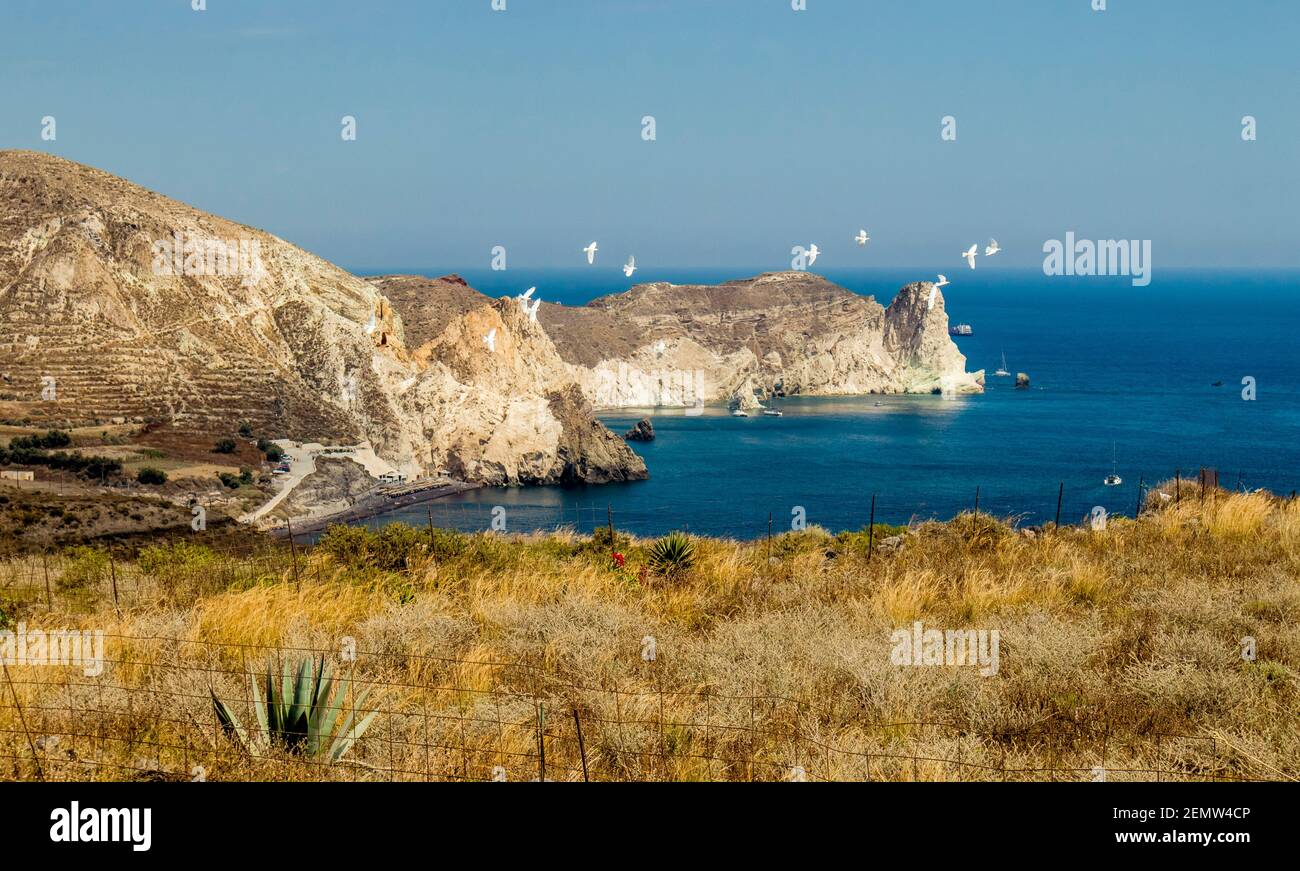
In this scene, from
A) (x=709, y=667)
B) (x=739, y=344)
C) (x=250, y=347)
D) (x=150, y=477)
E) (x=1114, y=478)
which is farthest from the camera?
(x=739, y=344)

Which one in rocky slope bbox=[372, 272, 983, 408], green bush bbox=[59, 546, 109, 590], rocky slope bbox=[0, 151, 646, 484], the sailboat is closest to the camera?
green bush bbox=[59, 546, 109, 590]

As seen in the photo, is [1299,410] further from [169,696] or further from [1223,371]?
[169,696]

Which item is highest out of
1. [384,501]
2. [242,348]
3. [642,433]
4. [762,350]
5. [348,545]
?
[762,350]

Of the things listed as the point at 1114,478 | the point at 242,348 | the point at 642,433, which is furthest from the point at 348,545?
the point at 642,433

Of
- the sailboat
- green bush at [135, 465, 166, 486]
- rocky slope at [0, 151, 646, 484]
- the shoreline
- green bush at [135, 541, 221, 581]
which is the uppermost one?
rocky slope at [0, 151, 646, 484]

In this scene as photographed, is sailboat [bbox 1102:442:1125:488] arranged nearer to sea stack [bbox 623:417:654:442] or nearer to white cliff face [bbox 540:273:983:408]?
sea stack [bbox 623:417:654:442]

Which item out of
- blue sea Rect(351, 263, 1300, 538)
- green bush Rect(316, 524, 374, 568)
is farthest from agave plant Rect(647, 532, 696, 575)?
blue sea Rect(351, 263, 1300, 538)

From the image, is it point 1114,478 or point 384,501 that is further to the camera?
point 384,501

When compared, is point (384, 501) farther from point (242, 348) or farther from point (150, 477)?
point (242, 348)

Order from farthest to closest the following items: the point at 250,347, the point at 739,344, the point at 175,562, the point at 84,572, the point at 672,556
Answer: the point at 739,344, the point at 250,347, the point at 672,556, the point at 175,562, the point at 84,572
